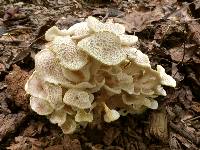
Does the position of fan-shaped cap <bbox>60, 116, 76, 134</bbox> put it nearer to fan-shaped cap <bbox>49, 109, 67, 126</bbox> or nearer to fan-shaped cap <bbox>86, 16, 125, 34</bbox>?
fan-shaped cap <bbox>49, 109, 67, 126</bbox>

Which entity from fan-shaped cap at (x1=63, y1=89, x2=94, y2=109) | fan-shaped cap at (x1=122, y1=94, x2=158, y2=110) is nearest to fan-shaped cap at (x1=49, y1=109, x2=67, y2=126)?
fan-shaped cap at (x1=63, y1=89, x2=94, y2=109)

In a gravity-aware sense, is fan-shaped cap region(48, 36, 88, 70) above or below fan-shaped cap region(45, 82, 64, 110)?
above

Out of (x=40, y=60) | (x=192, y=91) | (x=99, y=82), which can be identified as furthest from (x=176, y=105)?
(x=40, y=60)

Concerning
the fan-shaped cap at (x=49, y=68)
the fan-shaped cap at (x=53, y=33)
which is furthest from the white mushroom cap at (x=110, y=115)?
the fan-shaped cap at (x=53, y=33)

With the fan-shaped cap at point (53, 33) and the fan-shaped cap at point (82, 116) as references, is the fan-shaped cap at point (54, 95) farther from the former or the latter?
the fan-shaped cap at point (53, 33)

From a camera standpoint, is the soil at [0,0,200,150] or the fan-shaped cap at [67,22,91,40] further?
the soil at [0,0,200,150]

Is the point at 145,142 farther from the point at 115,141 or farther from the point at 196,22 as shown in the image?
the point at 196,22
